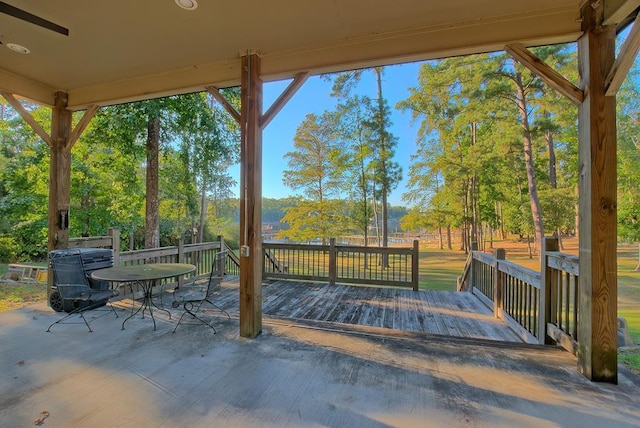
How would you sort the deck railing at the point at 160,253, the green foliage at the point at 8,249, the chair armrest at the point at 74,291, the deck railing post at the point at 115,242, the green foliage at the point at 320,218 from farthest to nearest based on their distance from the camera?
the green foliage at the point at 320,218 → the green foliage at the point at 8,249 → the deck railing post at the point at 115,242 → the deck railing at the point at 160,253 → the chair armrest at the point at 74,291

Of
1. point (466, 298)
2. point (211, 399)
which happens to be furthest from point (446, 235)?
point (211, 399)

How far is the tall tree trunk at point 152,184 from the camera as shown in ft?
25.1

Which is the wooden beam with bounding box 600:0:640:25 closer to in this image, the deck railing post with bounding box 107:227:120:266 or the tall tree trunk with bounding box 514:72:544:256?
the deck railing post with bounding box 107:227:120:266

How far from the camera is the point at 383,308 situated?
4.69 meters

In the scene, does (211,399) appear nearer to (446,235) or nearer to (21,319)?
(21,319)

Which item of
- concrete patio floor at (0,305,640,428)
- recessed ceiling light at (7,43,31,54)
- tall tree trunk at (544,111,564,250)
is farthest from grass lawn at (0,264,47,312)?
tall tree trunk at (544,111,564,250)

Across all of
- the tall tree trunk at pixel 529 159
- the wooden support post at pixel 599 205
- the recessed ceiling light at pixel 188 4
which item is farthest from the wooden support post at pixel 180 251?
the tall tree trunk at pixel 529 159

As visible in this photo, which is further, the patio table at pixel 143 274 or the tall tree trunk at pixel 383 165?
the tall tree trunk at pixel 383 165

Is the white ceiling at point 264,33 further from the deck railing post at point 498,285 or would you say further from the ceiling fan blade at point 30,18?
the deck railing post at point 498,285

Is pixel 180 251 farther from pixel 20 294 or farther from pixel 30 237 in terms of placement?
pixel 30 237

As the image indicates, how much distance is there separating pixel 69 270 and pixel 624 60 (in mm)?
5455

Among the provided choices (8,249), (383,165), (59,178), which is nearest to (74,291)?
(59,178)

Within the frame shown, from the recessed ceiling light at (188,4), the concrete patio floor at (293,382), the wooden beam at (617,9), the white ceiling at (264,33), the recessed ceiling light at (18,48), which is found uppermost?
the recessed ceiling light at (18,48)

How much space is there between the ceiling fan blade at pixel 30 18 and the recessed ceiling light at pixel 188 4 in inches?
46.1
